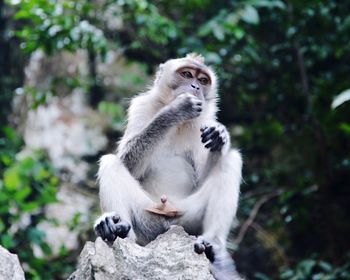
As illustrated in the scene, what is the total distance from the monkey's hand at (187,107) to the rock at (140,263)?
1.41m

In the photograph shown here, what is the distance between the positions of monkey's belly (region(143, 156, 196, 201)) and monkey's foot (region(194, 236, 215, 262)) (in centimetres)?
83

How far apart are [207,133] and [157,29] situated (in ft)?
10.1

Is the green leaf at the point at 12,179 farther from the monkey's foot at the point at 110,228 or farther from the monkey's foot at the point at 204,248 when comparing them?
the monkey's foot at the point at 204,248

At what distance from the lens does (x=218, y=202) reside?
5309mm

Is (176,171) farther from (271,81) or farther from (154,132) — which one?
(271,81)

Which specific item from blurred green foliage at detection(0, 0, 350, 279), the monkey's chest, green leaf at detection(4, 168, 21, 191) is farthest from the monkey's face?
green leaf at detection(4, 168, 21, 191)

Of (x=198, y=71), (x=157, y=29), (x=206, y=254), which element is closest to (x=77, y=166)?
(x=157, y=29)

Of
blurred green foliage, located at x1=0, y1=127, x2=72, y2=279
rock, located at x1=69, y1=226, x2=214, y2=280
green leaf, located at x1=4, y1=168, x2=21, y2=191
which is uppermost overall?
rock, located at x1=69, y1=226, x2=214, y2=280

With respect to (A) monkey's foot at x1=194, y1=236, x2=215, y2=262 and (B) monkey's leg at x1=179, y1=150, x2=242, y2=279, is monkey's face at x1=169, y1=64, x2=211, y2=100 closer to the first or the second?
(B) monkey's leg at x1=179, y1=150, x2=242, y2=279

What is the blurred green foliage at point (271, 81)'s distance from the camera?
789 centimetres

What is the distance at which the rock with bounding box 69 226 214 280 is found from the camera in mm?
4055

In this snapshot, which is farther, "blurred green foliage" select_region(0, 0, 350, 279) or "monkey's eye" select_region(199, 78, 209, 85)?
"blurred green foliage" select_region(0, 0, 350, 279)

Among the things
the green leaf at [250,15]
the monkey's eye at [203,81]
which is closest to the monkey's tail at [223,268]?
the monkey's eye at [203,81]

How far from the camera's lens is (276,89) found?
9570 millimetres
